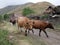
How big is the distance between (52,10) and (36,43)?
28786mm

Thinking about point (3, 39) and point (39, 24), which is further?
point (39, 24)

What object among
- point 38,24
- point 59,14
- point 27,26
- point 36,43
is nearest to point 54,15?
point 59,14

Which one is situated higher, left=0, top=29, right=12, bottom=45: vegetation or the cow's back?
left=0, top=29, right=12, bottom=45: vegetation

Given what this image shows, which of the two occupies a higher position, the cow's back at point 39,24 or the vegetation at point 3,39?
the vegetation at point 3,39

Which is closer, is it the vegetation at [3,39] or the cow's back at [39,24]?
the vegetation at [3,39]

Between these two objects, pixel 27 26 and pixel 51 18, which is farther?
pixel 51 18

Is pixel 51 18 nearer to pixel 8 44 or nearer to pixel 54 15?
pixel 54 15

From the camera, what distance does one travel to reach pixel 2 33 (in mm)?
14664

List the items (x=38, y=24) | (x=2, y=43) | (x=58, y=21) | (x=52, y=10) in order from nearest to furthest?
(x=2, y=43), (x=38, y=24), (x=58, y=21), (x=52, y=10)

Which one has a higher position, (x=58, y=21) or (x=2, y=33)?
(x=2, y=33)

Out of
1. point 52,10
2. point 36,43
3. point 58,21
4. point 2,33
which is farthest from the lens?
point 52,10

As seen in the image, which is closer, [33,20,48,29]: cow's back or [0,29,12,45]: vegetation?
[0,29,12,45]: vegetation

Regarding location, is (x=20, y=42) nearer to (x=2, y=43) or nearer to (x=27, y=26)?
(x=2, y=43)

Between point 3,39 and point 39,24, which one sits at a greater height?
point 3,39
